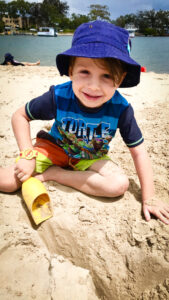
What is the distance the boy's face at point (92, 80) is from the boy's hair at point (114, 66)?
13 millimetres

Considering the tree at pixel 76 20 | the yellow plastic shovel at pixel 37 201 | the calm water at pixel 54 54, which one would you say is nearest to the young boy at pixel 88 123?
the yellow plastic shovel at pixel 37 201

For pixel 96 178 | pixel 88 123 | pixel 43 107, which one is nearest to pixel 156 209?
pixel 96 178

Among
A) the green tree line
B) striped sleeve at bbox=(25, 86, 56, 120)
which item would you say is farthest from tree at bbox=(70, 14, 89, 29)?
striped sleeve at bbox=(25, 86, 56, 120)

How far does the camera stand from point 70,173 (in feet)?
5.36

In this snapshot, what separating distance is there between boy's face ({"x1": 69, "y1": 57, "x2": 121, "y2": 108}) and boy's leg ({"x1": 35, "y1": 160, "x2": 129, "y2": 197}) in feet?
1.97

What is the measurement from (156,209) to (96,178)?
1.60 feet

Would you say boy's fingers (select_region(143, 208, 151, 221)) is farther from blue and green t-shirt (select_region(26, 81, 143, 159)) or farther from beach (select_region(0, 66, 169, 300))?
blue and green t-shirt (select_region(26, 81, 143, 159))

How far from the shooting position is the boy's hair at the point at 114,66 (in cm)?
114

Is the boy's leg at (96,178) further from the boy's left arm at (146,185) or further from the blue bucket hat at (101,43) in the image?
the blue bucket hat at (101,43)

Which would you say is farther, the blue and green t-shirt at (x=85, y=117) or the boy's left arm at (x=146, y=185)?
the blue and green t-shirt at (x=85, y=117)

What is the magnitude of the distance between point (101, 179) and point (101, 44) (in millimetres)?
938

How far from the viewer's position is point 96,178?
5.04 feet

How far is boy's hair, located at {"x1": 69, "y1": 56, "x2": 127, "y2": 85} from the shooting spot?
1.14 meters

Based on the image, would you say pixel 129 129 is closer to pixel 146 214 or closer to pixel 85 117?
pixel 85 117
